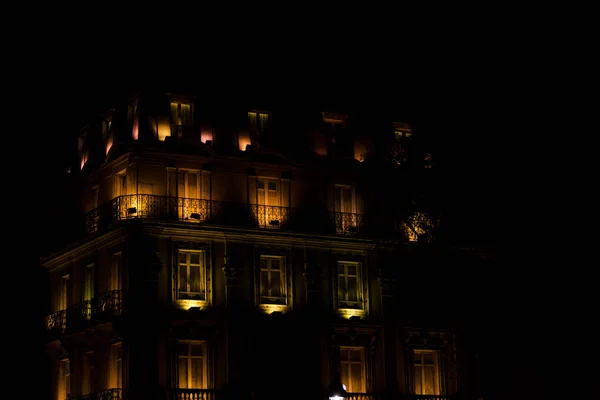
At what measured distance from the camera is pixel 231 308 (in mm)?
51875

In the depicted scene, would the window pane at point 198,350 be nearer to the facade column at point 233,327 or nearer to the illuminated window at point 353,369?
the facade column at point 233,327

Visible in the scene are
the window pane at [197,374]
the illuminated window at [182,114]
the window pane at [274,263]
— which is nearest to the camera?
the window pane at [197,374]

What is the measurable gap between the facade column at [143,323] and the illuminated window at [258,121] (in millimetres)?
7167

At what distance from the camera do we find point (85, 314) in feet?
175

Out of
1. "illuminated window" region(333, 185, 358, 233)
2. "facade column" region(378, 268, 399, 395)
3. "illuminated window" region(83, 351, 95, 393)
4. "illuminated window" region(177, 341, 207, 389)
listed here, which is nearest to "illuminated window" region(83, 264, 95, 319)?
"illuminated window" region(83, 351, 95, 393)

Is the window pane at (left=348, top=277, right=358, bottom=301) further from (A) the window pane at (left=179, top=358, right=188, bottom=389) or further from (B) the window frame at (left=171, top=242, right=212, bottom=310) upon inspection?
(A) the window pane at (left=179, top=358, right=188, bottom=389)

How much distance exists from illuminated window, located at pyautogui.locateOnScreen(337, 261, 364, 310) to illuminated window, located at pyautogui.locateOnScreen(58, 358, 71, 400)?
12.3 m

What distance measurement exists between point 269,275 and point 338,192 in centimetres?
528

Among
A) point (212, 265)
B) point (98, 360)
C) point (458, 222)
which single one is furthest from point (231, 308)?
point (458, 222)

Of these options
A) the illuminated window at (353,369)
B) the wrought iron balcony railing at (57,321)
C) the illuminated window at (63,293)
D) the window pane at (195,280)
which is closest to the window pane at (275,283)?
the window pane at (195,280)

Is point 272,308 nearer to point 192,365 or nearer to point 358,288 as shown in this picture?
point 192,365

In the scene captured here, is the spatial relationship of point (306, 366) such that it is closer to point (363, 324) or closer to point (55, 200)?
point (363, 324)

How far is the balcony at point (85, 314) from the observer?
50.9 m

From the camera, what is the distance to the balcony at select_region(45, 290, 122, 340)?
50.9 m
